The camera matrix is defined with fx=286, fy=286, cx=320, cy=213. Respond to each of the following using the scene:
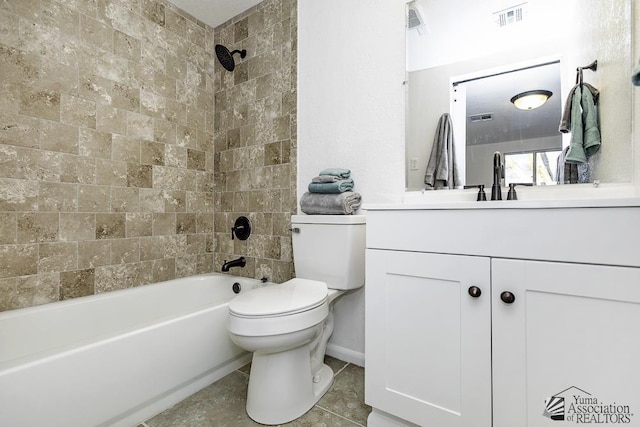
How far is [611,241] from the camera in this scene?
75cm

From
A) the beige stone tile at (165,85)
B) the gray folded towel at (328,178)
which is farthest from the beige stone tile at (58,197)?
the gray folded towel at (328,178)

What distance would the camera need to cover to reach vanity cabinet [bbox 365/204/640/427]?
0.75 meters

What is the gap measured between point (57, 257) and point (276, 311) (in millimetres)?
1338

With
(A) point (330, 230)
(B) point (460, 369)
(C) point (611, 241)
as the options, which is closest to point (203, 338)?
(A) point (330, 230)

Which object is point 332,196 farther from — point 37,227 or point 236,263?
point 37,227

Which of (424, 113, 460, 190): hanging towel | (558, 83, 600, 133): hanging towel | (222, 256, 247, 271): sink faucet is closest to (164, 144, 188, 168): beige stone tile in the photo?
(222, 256, 247, 271): sink faucet

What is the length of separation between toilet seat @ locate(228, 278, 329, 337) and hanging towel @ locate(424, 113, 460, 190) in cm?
78

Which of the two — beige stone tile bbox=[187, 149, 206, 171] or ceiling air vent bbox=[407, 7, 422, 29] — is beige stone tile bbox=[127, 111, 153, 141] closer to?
beige stone tile bbox=[187, 149, 206, 171]

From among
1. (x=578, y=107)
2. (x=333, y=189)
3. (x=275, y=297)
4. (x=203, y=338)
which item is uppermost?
(x=578, y=107)

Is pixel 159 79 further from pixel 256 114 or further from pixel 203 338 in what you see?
pixel 203 338

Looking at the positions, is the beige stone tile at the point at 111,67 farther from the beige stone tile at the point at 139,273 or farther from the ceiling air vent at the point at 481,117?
the ceiling air vent at the point at 481,117

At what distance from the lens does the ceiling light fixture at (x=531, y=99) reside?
4.00 feet

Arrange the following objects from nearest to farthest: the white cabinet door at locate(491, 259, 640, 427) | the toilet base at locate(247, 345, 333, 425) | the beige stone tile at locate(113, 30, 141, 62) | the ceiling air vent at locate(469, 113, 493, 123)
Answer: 1. the white cabinet door at locate(491, 259, 640, 427)
2. the toilet base at locate(247, 345, 333, 425)
3. the ceiling air vent at locate(469, 113, 493, 123)
4. the beige stone tile at locate(113, 30, 141, 62)

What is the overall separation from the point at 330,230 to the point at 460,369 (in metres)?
0.82
